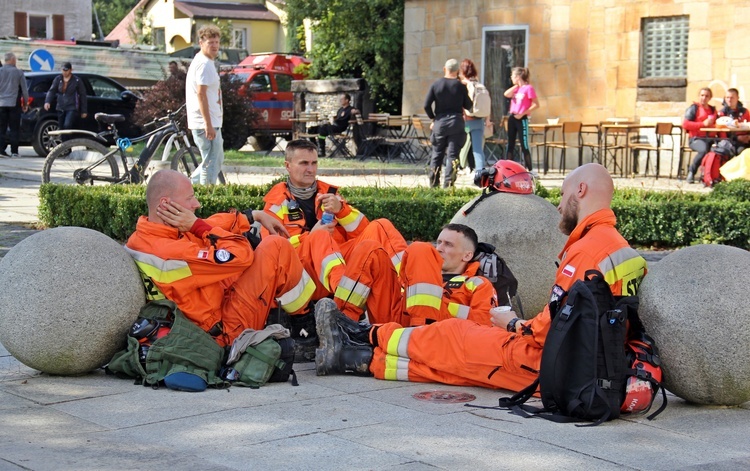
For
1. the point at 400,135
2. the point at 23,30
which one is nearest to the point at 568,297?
the point at 400,135

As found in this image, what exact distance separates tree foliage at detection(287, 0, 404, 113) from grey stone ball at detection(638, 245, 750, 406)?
22.7 m

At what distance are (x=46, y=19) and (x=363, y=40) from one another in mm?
32731

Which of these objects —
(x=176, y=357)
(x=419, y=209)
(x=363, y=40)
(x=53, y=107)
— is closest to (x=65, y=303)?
(x=176, y=357)

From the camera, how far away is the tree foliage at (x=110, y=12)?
79.6 metres

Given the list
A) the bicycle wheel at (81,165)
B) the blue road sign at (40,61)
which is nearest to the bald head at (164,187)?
the bicycle wheel at (81,165)

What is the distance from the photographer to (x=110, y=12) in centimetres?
8000

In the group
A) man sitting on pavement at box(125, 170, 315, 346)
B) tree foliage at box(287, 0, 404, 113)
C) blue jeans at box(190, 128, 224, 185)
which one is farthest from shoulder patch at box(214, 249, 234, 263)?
tree foliage at box(287, 0, 404, 113)

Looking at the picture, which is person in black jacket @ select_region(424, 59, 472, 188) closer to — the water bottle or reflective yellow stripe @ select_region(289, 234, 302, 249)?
the water bottle

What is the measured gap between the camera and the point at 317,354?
6789 mm

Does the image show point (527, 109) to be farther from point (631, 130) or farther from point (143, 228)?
point (143, 228)

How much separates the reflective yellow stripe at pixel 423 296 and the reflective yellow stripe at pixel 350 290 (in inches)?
13.5

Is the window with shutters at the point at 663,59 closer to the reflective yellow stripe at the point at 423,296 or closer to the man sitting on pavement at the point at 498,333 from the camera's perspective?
the reflective yellow stripe at the point at 423,296

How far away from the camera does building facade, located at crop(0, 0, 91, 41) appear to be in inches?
2160

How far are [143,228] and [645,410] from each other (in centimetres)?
307
